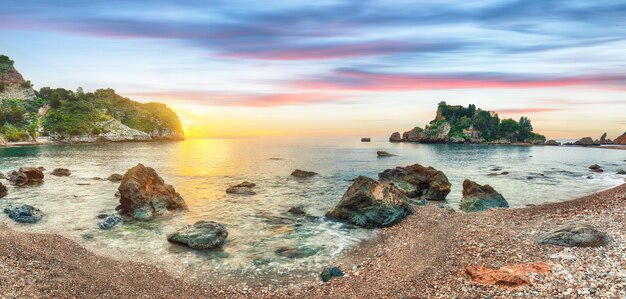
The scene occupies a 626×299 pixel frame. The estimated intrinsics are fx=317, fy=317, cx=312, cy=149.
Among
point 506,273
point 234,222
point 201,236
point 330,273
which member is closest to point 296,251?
point 330,273

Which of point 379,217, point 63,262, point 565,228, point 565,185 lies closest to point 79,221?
point 63,262

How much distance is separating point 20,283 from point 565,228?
27.5 meters

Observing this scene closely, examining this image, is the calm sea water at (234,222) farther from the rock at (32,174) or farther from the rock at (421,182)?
the rock at (421,182)

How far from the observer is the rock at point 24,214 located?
29.6 m

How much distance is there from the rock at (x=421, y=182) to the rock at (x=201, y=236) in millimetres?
26390

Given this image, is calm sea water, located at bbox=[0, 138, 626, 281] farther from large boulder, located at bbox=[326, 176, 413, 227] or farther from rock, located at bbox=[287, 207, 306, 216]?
large boulder, located at bbox=[326, 176, 413, 227]

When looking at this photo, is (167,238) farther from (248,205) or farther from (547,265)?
(547,265)

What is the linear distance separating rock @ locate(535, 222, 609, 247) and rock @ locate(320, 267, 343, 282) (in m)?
11.5

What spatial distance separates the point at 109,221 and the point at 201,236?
11.4 meters

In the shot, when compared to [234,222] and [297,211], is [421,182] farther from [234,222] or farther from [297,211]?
[234,222]

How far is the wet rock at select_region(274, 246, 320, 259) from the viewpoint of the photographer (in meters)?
21.9

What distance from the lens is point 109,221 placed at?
28797 mm

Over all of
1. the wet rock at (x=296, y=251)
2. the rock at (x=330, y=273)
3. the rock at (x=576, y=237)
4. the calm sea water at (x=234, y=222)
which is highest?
the rock at (x=576, y=237)

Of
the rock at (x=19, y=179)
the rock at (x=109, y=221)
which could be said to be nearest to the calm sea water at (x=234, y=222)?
the rock at (x=109, y=221)
